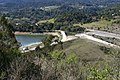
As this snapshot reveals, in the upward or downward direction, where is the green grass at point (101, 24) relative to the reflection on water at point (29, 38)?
downward

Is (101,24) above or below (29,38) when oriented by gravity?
below

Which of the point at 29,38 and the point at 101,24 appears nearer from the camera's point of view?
the point at 29,38

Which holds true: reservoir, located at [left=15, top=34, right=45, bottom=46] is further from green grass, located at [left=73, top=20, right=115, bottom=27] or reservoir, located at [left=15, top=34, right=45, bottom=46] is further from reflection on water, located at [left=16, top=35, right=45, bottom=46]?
Answer: green grass, located at [left=73, top=20, right=115, bottom=27]

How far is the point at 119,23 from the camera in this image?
354 feet

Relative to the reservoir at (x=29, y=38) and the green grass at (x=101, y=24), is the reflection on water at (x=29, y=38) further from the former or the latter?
the green grass at (x=101, y=24)

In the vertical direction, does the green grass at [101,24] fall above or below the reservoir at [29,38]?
below

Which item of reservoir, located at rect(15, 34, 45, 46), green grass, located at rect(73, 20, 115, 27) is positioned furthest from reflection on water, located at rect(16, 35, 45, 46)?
green grass, located at rect(73, 20, 115, 27)

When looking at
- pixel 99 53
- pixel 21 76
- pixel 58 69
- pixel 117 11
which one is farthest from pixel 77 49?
pixel 117 11

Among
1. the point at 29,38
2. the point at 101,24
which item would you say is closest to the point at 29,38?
the point at 29,38

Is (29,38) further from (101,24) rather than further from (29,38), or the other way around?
(101,24)

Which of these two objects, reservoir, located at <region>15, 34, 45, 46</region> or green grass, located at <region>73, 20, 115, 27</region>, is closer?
reservoir, located at <region>15, 34, 45, 46</region>

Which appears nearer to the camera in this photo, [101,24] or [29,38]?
[29,38]

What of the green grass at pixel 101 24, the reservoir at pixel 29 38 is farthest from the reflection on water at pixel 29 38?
the green grass at pixel 101 24

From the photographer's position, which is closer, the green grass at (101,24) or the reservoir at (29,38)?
the reservoir at (29,38)
